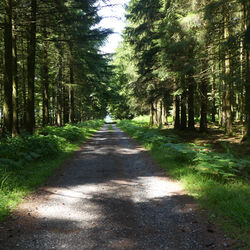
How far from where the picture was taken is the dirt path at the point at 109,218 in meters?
2.97

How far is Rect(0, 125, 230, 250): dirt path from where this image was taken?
2.97 m

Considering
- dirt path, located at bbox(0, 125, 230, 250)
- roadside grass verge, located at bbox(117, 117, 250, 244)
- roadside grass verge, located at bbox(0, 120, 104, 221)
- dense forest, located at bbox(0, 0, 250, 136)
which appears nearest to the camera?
dirt path, located at bbox(0, 125, 230, 250)

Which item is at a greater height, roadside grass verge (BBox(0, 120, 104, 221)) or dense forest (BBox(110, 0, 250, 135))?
dense forest (BBox(110, 0, 250, 135))

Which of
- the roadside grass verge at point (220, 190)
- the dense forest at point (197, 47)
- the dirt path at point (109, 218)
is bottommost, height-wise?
the dirt path at point (109, 218)

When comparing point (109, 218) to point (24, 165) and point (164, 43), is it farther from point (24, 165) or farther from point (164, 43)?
point (164, 43)

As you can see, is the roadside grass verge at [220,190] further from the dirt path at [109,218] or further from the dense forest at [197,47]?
the dense forest at [197,47]

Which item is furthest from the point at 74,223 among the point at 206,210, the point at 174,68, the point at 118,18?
the point at 174,68

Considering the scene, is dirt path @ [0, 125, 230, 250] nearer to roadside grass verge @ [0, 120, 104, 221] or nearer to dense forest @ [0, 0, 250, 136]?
roadside grass verge @ [0, 120, 104, 221]

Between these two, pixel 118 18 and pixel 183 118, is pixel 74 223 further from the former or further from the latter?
pixel 183 118

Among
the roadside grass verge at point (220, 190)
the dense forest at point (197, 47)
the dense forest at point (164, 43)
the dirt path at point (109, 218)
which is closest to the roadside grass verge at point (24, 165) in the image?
the dirt path at point (109, 218)

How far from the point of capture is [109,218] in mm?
3707

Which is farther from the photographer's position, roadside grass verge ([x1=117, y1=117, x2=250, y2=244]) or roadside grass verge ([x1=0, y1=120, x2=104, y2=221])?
roadside grass verge ([x1=0, y1=120, x2=104, y2=221])

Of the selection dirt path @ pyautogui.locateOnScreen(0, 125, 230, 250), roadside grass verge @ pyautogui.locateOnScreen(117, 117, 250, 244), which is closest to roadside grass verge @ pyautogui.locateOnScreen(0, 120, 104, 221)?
dirt path @ pyautogui.locateOnScreen(0, 125, 230, 250)

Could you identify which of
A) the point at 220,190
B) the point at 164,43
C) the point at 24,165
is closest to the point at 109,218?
the point at 220,190
